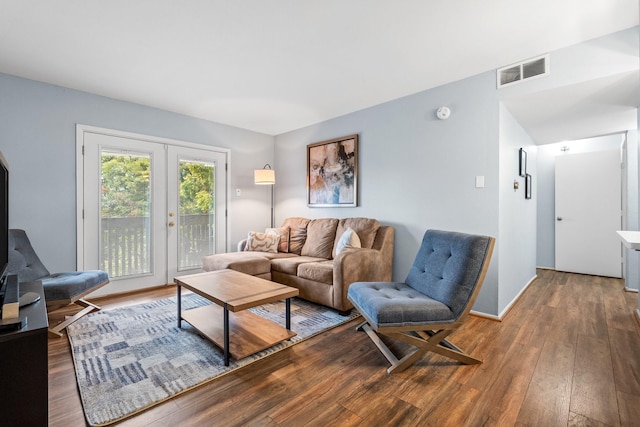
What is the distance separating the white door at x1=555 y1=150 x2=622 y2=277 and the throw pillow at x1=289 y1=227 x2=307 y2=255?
442 centimetres

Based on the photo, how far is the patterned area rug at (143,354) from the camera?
1.61 metres

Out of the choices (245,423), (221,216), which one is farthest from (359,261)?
(221,216)

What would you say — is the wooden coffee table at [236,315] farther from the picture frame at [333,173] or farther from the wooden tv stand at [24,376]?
the picture frame at [333,173]

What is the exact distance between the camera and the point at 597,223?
468 cm

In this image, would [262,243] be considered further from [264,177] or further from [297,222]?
[264,177]

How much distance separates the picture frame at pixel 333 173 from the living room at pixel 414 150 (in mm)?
122

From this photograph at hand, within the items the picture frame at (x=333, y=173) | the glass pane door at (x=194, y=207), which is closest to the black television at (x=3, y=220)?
the glass pane door at (x=194, y=207)

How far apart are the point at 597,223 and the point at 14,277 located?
691 centimetres

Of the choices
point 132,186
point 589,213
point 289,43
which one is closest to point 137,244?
point 132,186

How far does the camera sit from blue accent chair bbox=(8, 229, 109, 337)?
231cm

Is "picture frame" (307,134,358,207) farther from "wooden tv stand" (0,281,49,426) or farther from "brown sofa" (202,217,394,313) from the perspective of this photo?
"wooden tv stand" (0,281,49,426)

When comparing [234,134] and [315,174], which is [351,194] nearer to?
[315,174]

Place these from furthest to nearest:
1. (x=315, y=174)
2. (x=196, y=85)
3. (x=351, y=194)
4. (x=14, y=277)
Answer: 1. (x=315, y=174)
2. (x=351, y=194)
3. (x=196, y=85)
4. (x=14, y=277)

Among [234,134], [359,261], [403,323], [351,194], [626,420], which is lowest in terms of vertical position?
[626,420]
